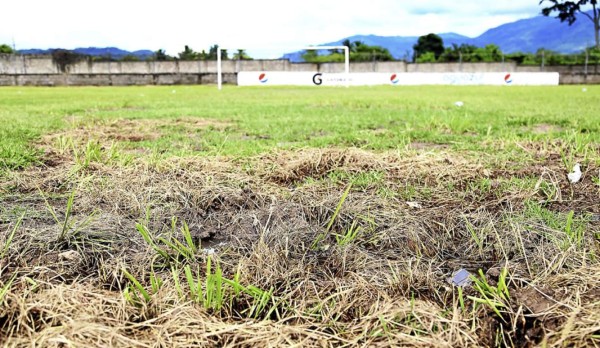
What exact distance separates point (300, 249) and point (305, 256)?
6 cm

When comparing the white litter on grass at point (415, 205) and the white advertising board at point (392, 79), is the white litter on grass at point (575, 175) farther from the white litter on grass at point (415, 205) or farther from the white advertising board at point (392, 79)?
the white advertising board at point (392, 79)

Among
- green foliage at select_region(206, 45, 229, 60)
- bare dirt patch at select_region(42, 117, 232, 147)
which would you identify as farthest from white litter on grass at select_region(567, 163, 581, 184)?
green foliage at select_region(206, 45, 229, 60)

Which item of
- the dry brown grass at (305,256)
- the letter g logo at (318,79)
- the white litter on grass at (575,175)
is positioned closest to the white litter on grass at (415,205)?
the dry brown grass at (305,256)

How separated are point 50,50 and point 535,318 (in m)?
33.9

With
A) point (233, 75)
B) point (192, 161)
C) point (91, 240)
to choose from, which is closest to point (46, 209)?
point (91, 240)

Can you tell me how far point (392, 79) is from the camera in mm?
29094

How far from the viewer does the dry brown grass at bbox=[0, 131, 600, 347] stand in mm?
1509

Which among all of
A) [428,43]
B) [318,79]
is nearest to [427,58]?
[428,43]

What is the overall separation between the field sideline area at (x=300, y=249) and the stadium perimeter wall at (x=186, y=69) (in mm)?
24723

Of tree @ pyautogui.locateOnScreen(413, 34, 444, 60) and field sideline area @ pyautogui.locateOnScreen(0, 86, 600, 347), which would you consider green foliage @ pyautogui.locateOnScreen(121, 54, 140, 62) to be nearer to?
tree @ pyautogui.locateOnScreen(413, 34, 444, 60)

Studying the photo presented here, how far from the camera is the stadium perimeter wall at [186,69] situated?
26.9 metres

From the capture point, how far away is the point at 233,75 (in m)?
28.5

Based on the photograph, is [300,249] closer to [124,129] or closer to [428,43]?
[124,129]

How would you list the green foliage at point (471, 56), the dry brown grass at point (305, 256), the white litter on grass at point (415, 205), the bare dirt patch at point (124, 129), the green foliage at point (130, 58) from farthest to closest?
the green foliage at point (471, 56)
the green foliage at point (130, 58)
the bare dirt patch at point (124, 129)
the white litter on grass at point (415, 205)
the dry brown grass at point (305, 256)
